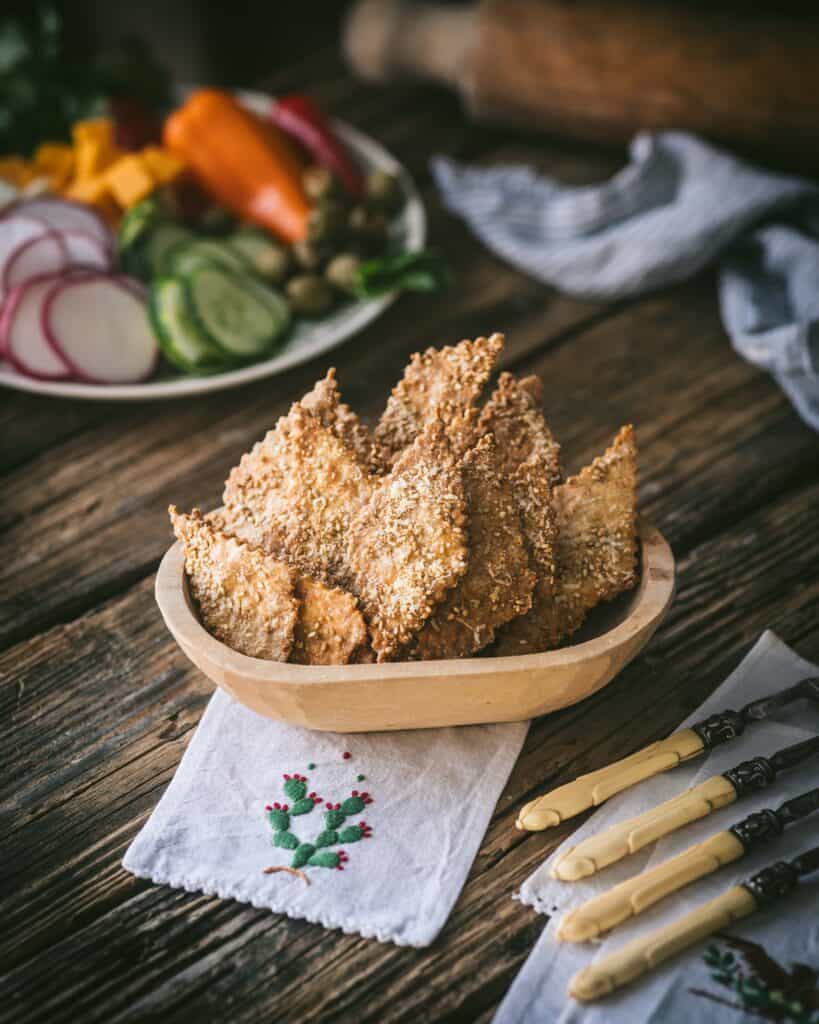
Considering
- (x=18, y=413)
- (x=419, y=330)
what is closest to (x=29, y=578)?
(x=18, y=413)

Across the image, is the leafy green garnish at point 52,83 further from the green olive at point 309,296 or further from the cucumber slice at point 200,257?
the green olive at point 309,296

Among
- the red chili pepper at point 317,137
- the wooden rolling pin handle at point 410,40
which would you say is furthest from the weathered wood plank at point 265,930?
the wooden rolling pin handle at point 410,40

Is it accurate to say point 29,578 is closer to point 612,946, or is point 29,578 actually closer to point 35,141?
point 612,946

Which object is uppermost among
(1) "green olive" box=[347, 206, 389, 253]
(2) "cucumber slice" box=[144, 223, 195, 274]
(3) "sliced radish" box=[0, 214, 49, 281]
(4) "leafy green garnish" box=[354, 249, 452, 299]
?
(3) "sliced radish" box=[0, 214, 49, 281]

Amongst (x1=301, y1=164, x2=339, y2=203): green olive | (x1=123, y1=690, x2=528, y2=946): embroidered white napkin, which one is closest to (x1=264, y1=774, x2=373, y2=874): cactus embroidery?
(x1=123, y1=690, x2=528, y2=946): embroidered white napkin

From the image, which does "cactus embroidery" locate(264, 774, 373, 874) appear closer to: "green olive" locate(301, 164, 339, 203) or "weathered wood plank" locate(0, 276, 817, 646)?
"weathered wood plank" locate(0, 276, 817, 646)

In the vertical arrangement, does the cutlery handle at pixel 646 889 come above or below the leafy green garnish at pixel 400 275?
below

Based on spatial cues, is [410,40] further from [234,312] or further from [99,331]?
[99,331]
